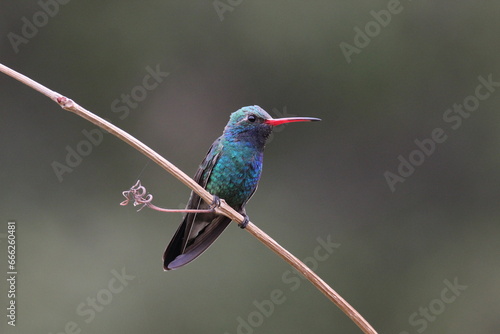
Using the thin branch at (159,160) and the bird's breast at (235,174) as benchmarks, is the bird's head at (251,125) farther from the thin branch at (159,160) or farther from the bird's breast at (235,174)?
the thin branch at (159,160)

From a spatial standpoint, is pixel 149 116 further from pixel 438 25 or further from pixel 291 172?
pixel 438 25

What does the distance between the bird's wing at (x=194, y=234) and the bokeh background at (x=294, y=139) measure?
3314mm

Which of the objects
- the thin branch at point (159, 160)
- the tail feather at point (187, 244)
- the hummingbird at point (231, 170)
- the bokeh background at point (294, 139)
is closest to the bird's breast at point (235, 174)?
the hummingbird at point (231, 170)

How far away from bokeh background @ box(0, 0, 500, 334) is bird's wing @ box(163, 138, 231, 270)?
331cm

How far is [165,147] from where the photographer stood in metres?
7.20

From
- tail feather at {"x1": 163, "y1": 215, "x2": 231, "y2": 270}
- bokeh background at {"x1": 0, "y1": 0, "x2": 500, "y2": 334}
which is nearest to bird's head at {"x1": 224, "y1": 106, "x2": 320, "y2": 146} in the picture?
tail feather at {"x1": 163, "y1": 215, "x2": 231, "y2": 270}

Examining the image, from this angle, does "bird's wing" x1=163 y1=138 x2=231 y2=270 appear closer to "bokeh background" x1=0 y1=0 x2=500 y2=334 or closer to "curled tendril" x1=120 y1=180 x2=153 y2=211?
"curled tendril" x1=120 y1=180 x2=153 y2=211

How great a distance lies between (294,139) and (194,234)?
459 centimetres

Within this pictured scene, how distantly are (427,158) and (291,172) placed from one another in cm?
152

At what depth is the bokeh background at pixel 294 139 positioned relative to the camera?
6863 millimetres

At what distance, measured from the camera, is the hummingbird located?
3.15 metres

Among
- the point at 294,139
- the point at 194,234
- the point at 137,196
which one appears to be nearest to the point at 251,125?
the point at 194,234

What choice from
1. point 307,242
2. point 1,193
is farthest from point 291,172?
point 1,193

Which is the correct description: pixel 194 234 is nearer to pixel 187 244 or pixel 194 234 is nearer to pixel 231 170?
pixel 187 244
